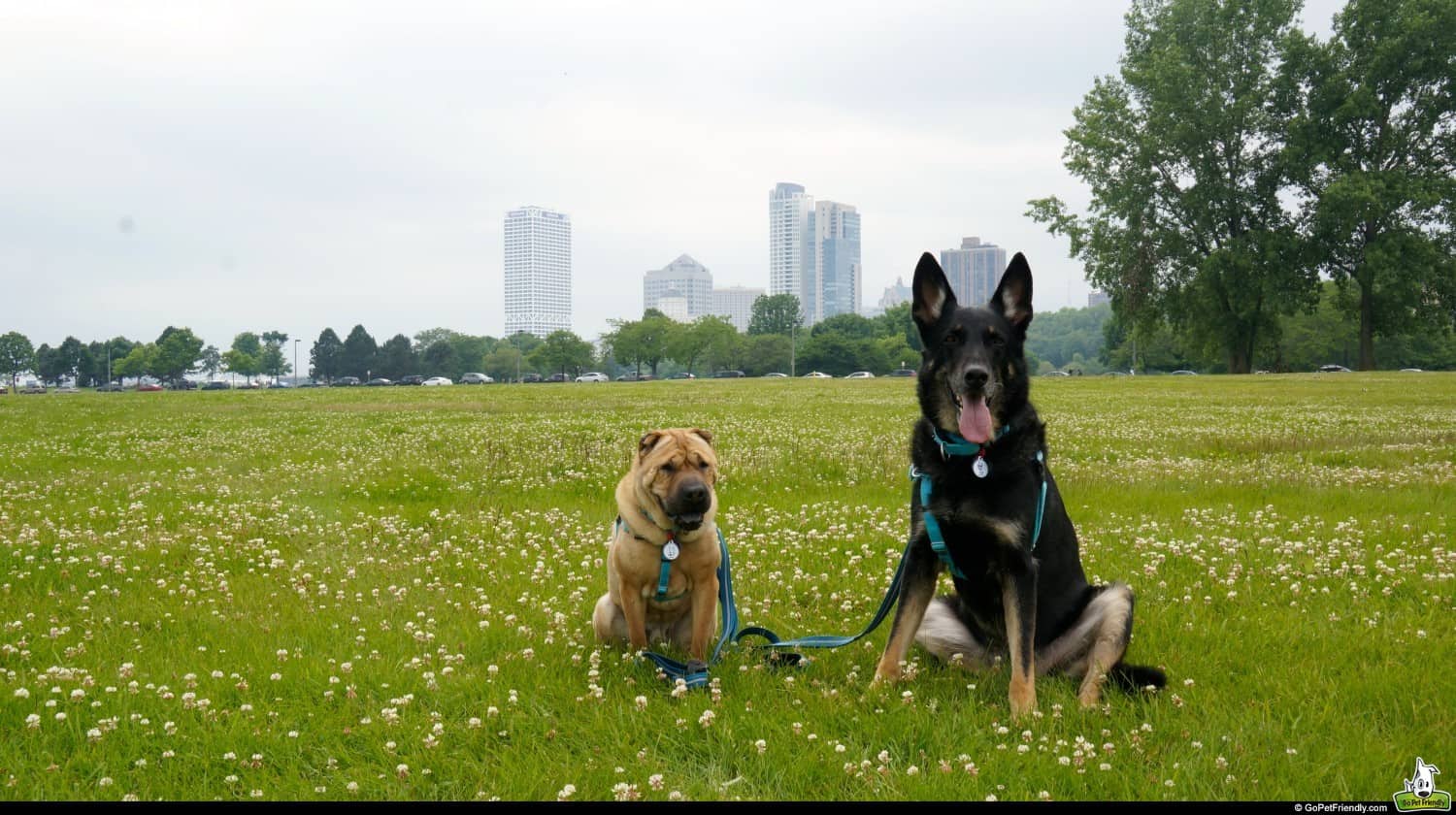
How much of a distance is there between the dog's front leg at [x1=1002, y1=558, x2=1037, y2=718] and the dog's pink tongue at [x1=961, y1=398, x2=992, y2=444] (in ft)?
2.50

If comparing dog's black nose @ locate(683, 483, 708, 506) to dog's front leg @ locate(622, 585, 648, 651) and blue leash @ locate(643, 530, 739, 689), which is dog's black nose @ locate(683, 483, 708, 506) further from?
dog's front leg @ locate(622, 585, 648, 651)

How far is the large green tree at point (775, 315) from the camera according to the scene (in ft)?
610

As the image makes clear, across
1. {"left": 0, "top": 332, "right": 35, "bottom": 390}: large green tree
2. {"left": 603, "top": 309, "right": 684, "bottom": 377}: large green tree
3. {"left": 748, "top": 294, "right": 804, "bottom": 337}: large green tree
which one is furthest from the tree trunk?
{"left": 0, "top": 332, "right": 35, "bottom": 390}: large green tree

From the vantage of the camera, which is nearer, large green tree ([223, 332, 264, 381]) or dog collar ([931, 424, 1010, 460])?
dog collar ([931, 424, 1010, 460])

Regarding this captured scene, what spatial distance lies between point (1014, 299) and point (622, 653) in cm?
362

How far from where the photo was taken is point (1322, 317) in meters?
116

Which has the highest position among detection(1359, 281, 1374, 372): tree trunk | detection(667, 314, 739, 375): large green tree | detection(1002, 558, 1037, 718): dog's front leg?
detection(667, 314, 739, 375): large green tree

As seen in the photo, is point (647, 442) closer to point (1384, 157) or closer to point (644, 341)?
point (1384, 157)

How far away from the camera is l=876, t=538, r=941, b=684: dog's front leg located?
5.30 metres

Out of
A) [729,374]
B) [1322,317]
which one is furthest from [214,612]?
[729,374]

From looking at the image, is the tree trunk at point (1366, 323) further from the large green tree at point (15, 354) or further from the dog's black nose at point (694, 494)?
the large green tree at point (15, 354)

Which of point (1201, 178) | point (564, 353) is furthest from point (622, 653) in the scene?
point (564, 353)

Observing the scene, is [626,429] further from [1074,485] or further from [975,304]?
[975,304]
